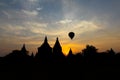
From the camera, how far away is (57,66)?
42.1 meters

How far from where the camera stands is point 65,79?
1561 inches

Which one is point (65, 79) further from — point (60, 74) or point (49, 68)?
point (49, 68)

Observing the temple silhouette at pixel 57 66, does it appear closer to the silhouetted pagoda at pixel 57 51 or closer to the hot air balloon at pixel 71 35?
the silhouetted pagoda at pixel 57 51

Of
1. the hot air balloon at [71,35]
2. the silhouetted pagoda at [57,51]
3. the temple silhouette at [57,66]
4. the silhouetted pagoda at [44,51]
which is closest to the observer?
the temple silhouette at [57,66]

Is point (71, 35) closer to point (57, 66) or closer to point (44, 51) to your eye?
point (57, 66)

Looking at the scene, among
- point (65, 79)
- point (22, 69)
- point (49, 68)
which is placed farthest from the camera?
point (22, 69)

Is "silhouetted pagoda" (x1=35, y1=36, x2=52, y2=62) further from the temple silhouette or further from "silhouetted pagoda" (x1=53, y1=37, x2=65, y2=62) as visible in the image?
"silhouetted pagoda" (x1=53, y1=37, x2=65, y2=62)

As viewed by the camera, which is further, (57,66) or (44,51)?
(44,51)

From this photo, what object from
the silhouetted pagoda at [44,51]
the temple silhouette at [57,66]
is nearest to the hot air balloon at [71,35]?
the temple silhouette at [57,66]

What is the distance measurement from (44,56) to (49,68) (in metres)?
5.24

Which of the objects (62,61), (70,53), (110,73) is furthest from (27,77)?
(110,73)

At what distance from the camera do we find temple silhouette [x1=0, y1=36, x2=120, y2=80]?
4053cm

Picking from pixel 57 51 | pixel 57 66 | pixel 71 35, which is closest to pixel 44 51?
pixel 57 51

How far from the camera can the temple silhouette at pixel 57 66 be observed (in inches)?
1596
